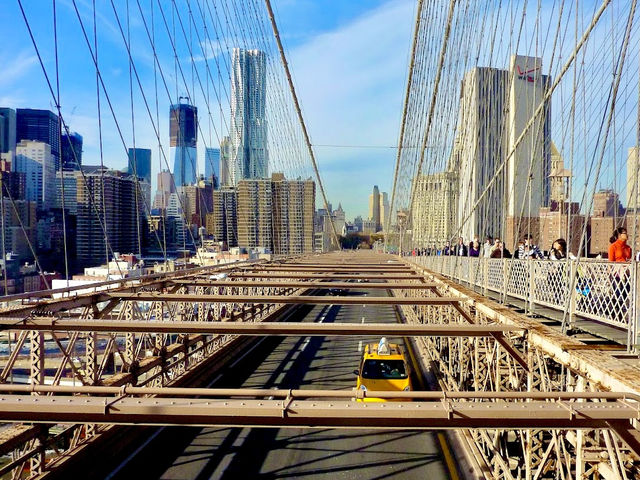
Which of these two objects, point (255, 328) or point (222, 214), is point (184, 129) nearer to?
point (222, 214)

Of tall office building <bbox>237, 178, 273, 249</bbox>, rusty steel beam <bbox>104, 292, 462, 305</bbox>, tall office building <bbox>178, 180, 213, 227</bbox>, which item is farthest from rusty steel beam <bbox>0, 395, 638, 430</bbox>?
tall office building <bbox>237, 178, 273, 249</bbox>

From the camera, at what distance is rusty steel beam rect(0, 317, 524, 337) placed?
7.26 meters

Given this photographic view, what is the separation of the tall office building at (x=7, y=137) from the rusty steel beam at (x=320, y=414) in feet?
26.3

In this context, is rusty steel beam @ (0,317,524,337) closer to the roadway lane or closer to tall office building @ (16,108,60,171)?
the roadway lane

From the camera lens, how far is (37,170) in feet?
46.8

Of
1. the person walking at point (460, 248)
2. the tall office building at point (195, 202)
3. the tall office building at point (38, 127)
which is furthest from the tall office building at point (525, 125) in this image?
the tall office building at point (38, 127)

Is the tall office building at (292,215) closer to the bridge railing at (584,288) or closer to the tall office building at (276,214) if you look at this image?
the tall office building at (276,214)

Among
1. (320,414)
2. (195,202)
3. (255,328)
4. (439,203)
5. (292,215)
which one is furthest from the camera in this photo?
(292,215)

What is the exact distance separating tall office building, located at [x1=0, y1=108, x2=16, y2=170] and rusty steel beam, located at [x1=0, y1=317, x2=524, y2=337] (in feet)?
14.2

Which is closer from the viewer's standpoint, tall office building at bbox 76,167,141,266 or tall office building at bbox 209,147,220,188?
tall office building at bbox 76,167,141,266

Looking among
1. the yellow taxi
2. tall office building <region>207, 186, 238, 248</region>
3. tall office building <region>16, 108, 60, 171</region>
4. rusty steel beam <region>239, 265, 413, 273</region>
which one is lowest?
the yellow taxi

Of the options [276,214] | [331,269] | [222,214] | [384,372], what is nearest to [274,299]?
[384,372]

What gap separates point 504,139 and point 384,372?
9.26 meters

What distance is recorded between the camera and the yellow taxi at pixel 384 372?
12.8m
